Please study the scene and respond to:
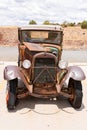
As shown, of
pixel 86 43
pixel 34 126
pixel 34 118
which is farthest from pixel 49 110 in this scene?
pixel 86 43

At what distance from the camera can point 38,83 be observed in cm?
698

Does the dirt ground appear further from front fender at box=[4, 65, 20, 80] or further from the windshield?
the windshield

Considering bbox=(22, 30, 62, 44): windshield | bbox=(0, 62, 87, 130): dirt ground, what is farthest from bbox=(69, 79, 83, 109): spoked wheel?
bbox=(22, 30, 62, 44): windshield

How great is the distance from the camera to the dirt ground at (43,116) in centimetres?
581

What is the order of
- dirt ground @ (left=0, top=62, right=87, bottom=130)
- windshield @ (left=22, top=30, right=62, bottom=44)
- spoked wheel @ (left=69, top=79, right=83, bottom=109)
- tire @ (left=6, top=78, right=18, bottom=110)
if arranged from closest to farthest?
dirt ground @ (left=0, top=62, right=87, bottom=130)
tire @ (left=6, top=78, right=18, bottom=110)
spoked wheel @ (left=69, top=79, right=83, bottom=109)
windshield @ (left=22, top=30, right=62, bottom=44)

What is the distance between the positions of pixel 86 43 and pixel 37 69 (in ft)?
76.5

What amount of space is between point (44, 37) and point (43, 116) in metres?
2.81

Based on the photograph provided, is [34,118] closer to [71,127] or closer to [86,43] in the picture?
[71,127]

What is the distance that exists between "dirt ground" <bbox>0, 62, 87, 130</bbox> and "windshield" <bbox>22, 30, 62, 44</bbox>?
5.80 feet

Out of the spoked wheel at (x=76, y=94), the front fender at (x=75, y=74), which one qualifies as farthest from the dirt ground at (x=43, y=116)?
the front fender at (x=75, y=74)

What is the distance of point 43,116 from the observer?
21.0ft

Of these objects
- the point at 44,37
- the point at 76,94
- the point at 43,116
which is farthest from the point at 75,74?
the point at 44,37

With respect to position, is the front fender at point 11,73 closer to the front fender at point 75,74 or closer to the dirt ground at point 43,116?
the dirt ground at point 43,116

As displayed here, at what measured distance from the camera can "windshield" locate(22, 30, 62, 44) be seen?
320 inches
